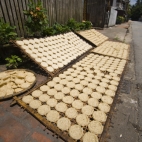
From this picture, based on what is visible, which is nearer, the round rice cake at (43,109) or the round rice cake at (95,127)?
the round rice cake at (95,127)

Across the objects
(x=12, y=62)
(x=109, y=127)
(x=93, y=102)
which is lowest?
(x=109, y=127)

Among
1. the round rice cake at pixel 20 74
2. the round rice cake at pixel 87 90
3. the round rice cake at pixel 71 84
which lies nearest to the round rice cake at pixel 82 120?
the round rice cake at pixel 87 90

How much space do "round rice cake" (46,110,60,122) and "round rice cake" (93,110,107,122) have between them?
73 cm

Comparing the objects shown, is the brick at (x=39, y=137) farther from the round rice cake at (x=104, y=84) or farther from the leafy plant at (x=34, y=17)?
the leafy plant at (x=34, y=17)

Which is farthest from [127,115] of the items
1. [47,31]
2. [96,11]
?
[96,11]

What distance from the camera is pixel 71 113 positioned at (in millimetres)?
2230

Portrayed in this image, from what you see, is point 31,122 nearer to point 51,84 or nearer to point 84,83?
point 51,84

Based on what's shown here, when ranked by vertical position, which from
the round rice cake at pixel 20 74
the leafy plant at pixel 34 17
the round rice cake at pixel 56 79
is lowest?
the round rice cake at pixel 56 79

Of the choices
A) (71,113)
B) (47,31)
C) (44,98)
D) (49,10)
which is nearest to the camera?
(71,113)

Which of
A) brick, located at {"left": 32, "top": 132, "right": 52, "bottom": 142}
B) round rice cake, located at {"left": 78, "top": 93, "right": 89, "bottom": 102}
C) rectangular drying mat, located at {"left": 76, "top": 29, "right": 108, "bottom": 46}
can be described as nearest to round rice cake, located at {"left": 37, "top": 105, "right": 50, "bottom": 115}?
brick, located at {"left": 32, "top": 132, "right": 52, "bottom": 142}

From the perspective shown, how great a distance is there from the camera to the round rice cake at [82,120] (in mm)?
2057

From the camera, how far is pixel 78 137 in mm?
1826

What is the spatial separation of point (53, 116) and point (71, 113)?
0.35m

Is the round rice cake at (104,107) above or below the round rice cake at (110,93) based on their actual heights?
below
